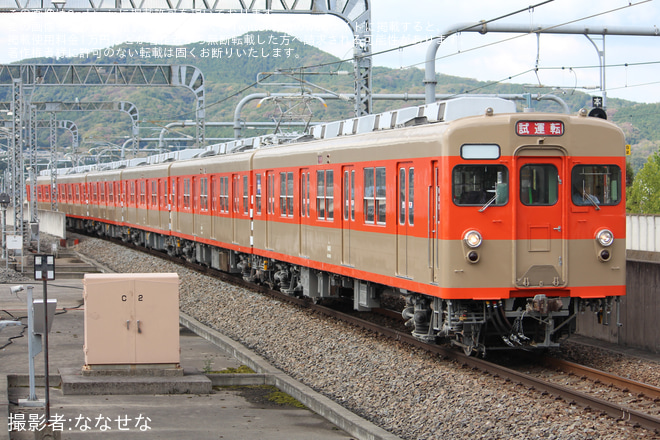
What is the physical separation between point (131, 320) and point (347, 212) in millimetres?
4438

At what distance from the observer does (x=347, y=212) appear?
555 inches

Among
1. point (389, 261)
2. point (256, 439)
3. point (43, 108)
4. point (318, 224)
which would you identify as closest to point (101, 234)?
point (43, 108)

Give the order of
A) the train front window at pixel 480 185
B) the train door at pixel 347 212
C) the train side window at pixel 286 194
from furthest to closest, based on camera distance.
A: the train side window at pixel 286 194
the train door at pixel 347 212
the train front window at pixel 480 185

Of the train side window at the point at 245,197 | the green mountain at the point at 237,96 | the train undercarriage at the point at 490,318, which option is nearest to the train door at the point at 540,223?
the train undercarriage at the point at 490,318

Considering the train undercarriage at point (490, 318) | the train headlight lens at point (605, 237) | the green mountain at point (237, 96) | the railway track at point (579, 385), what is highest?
the green mountain at point (237, 96)

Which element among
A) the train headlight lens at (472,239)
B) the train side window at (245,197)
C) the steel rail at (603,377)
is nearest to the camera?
the steel rail at (603,377)

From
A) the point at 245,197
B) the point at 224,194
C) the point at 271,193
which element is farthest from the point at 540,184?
the point at 224,194

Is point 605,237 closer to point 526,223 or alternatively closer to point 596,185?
point 596,185

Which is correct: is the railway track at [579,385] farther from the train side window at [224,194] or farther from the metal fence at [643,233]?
the train side window at [224,194]

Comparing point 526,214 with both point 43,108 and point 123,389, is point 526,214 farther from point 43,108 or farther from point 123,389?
point 43,108

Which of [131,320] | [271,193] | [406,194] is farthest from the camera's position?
[271,193]

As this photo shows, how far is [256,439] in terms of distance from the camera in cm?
834

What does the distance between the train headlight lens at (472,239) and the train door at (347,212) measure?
11.6 ft

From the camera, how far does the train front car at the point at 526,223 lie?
1061cm
